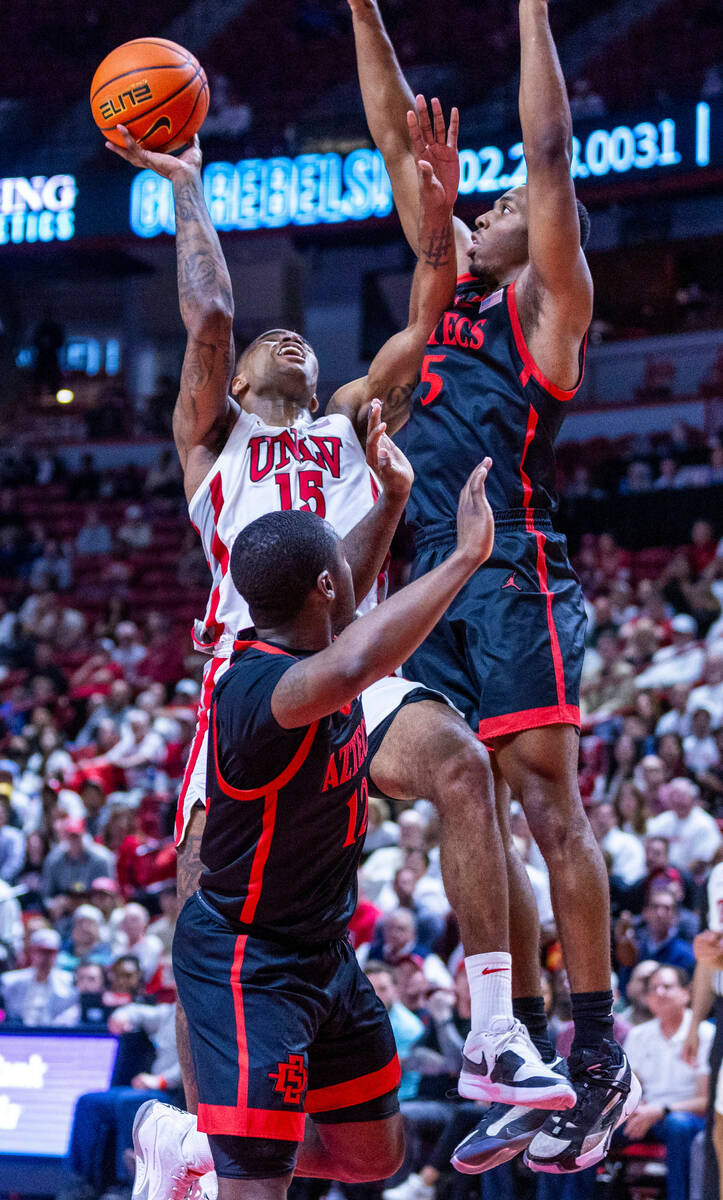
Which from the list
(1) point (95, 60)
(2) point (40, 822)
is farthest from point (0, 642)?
(1) point (95, 60)

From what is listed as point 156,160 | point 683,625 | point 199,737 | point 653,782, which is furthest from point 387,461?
point 683,625

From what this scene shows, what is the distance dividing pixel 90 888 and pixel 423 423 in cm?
769

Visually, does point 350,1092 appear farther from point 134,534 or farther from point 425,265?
point 134,534

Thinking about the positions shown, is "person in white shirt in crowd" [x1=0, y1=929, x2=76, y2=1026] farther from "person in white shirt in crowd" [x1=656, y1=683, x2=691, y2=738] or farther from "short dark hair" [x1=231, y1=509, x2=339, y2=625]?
"short dark hair" [x1=231, y1=509, x2=339, y2=625]

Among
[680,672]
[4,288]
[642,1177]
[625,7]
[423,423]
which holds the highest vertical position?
[625,7]

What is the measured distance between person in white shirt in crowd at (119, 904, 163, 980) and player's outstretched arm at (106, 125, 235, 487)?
19.3 feet

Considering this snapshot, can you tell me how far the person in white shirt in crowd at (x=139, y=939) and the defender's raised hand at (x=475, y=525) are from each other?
7.06 m

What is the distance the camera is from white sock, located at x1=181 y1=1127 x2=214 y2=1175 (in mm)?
3975

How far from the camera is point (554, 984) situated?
770 cm

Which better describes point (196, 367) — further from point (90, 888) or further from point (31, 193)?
point (31, 193)

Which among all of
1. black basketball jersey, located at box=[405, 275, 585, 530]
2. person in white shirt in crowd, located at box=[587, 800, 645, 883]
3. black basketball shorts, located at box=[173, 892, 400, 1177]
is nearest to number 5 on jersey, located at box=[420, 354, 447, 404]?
black basketball jersey, located at box=[405, 275, 585, 530]

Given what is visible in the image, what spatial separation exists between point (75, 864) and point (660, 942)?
529 cm

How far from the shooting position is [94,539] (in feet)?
65.8

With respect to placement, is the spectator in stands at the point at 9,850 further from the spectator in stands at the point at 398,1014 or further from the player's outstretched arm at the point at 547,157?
the player's outstretched arm at the point at 547,157
